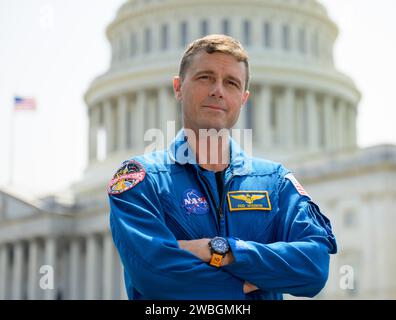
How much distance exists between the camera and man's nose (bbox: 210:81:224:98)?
5.21 metres

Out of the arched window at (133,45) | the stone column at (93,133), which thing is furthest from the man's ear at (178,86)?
the stone column at (93,133)

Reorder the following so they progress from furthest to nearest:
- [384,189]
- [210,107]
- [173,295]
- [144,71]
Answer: [144,71]
[384,189]
[210,107]
[173,295]

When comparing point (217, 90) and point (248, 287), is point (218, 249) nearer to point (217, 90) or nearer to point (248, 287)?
point (248, 287)

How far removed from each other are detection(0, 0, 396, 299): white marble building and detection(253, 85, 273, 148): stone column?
0.10 m

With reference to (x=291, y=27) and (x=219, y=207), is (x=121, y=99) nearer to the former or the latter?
(x=291, y=27)

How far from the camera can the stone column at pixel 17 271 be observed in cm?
8225

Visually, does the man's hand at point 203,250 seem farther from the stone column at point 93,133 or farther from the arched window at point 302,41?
the stone column at point 93,133

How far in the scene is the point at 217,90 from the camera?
17.1ft

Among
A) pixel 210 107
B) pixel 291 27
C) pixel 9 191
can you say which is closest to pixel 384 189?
pixel 291 27

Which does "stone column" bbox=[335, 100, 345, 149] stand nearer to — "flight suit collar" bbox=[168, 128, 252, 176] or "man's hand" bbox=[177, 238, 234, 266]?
"flight suit collar" bbox=[168, 128, 252, 176]

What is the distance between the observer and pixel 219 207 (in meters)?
5.09

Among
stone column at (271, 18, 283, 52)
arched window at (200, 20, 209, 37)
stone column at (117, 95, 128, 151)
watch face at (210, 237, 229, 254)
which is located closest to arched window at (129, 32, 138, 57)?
stone column at (117, 95, 128, 151)

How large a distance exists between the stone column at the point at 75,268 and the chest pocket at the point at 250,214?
74992 mm

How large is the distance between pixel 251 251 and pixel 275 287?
0.85 ft
